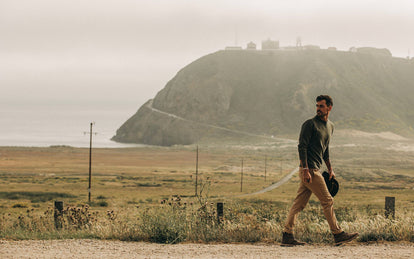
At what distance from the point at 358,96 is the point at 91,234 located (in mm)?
191960

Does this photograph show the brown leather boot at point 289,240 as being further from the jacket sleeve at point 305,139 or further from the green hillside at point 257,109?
the green hillside at point 257,109

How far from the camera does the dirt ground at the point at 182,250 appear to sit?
28.3 ft

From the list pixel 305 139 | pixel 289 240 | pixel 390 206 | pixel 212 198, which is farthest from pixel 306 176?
pixel 212 198

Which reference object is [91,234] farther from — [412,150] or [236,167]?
[412,150]

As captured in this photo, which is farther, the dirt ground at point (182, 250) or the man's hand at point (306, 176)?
the man's hand at point (306, 176)

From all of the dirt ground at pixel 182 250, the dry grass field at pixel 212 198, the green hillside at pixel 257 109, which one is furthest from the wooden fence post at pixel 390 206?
the green hillside at pixel 257 109

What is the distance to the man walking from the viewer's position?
9188 mm

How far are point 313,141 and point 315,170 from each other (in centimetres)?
56

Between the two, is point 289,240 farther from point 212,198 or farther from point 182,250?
point 212,198

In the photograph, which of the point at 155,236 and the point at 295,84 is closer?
the point at 155,236

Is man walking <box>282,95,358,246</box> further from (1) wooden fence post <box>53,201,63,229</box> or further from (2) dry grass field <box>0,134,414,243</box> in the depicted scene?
(1) wooden fence post <box>53,201,63,229</box>

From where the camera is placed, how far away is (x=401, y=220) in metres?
10.5

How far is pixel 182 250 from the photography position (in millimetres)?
9102

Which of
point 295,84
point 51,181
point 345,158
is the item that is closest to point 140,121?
point 295,84
